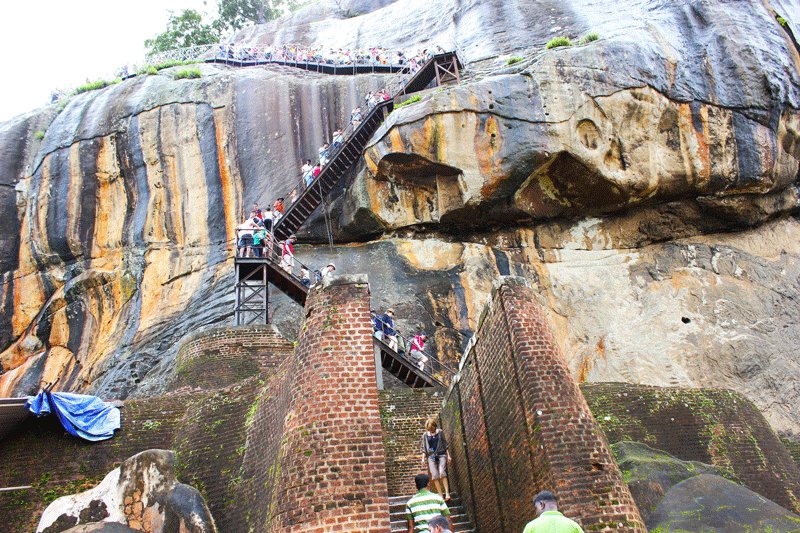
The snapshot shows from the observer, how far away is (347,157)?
24547 millimetres

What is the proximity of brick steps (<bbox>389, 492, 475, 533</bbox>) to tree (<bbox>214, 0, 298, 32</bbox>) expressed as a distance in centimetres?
4097

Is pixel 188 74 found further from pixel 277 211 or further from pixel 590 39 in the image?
pixel 590 39

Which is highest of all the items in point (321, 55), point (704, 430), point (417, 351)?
point (321, 55)

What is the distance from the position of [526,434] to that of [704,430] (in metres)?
6.71

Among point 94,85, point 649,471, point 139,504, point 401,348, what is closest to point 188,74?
point 94,85

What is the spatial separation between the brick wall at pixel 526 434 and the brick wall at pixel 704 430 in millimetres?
4147

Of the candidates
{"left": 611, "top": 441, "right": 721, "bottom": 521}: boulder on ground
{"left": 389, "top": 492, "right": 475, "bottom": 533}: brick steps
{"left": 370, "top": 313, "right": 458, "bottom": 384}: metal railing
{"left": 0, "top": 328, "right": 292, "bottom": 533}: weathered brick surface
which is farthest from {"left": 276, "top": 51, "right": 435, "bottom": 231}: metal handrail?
{"left": 611, "top": 441, "right": 721, "bottom": 521}: boulder on ground

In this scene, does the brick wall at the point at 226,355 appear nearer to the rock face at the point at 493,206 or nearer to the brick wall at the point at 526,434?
the rock face at the point at 493,206

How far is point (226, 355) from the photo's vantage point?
50.5 ft

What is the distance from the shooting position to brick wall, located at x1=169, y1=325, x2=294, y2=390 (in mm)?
14922

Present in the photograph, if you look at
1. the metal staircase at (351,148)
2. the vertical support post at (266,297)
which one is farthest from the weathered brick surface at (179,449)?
the metal staircase at (351,148)

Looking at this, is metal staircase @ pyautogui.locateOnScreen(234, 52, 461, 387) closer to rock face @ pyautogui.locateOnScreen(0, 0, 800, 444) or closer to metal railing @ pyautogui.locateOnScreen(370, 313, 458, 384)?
metal railing @ pyautogui.locateOnScreen(370, 313, 458, 384)

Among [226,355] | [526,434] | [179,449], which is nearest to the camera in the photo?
[526,434]

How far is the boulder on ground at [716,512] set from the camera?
336 inches
